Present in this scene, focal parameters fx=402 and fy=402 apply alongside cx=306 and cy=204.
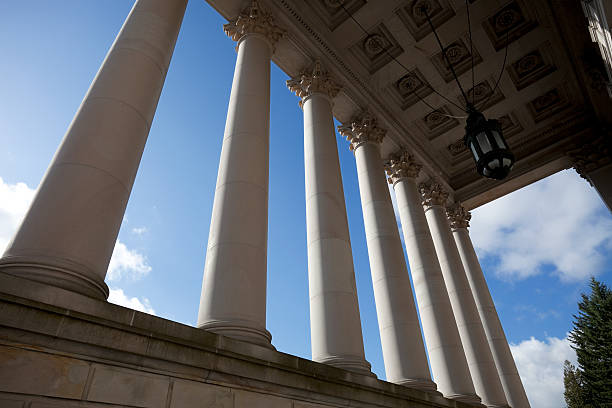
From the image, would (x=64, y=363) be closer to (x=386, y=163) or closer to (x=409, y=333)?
(x=409, y=333)

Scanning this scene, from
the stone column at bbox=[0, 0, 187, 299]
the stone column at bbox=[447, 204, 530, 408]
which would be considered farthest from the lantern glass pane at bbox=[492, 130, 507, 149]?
the stone column at bbox=[447, 204, 530, 408]

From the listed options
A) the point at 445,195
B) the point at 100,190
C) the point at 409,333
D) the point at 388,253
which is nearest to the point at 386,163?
the point at 445,195

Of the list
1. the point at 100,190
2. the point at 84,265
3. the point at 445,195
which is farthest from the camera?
the point at 445,195

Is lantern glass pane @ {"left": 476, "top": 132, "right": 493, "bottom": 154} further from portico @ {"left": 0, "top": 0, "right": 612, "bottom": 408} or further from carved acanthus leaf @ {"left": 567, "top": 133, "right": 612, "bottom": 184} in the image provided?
carved acanthus leaf @ {"left": 567, "top": 133, "right": 612, "bottom": 184}

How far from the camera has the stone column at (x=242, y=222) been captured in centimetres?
4512

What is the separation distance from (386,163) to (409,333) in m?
64.3

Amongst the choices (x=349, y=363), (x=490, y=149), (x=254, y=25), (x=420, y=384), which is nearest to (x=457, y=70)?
(x=254, y=25)

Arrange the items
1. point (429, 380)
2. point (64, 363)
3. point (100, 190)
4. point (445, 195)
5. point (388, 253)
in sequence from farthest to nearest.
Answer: point (445, 195)
point (388, 253)
point (429, 380)
point (100, 190)
point (64, 363)

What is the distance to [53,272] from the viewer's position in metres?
31.4

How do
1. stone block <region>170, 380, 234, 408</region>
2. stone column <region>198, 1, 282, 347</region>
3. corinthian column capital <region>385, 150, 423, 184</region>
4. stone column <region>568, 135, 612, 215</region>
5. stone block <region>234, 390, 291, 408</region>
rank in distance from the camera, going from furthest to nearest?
stone column <region>568, 135, 612, 215</region>
corinthian column capital <region>385, 150, 423, 184</region>
stone column <region>198, 1, 282, 347</region>
stone block <region>234, 390, 291, 408</region>
stone block <region>170, 380, 234, 408</region>

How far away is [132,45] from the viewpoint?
165 ft

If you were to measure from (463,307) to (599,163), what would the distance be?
70801 millimetres

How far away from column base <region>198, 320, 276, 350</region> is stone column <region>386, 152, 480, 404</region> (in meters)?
60.0

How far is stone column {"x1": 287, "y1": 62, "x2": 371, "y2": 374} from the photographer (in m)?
59.2
